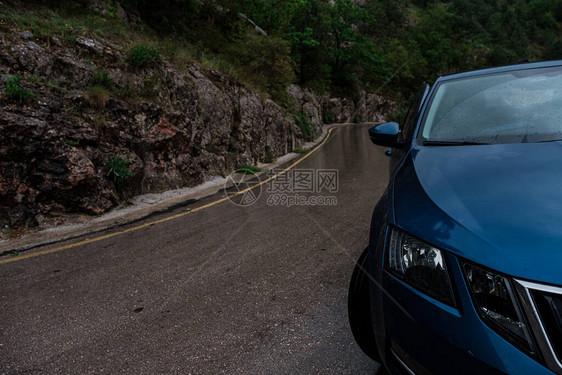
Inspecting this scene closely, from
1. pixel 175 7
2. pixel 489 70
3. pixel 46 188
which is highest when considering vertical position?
pixel 175 7

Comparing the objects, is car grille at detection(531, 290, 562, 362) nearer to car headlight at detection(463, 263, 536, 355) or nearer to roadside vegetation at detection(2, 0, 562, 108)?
car headlight at detection(463, 263, 536, 355)

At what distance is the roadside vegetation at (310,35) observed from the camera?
10102 millimetres

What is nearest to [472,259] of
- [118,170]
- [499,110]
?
[499,110]

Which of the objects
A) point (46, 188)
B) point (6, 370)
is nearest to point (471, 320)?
point (6, 370)

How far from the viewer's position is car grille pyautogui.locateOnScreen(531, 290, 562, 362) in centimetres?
96

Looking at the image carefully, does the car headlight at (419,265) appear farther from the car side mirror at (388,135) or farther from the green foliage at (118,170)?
the green foliage at (118,170)

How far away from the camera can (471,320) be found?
1.10 m

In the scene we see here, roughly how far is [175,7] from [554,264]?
70.5 ft

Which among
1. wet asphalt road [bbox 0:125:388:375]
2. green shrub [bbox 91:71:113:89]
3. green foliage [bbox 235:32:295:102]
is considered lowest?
wet asphalt road [bbox 0:125:388:375]

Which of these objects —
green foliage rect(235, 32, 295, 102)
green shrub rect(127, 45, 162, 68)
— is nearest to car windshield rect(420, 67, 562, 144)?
green shrub rect(127, 45, 162, 68)

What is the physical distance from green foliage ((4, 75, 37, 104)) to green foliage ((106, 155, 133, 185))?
6.11ft

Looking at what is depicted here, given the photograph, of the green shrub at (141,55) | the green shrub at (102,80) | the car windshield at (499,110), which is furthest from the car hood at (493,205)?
the green shrub at (141,55)

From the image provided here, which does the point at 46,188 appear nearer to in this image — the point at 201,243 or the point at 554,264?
the point at 201,243

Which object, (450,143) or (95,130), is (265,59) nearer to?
(95,130)
